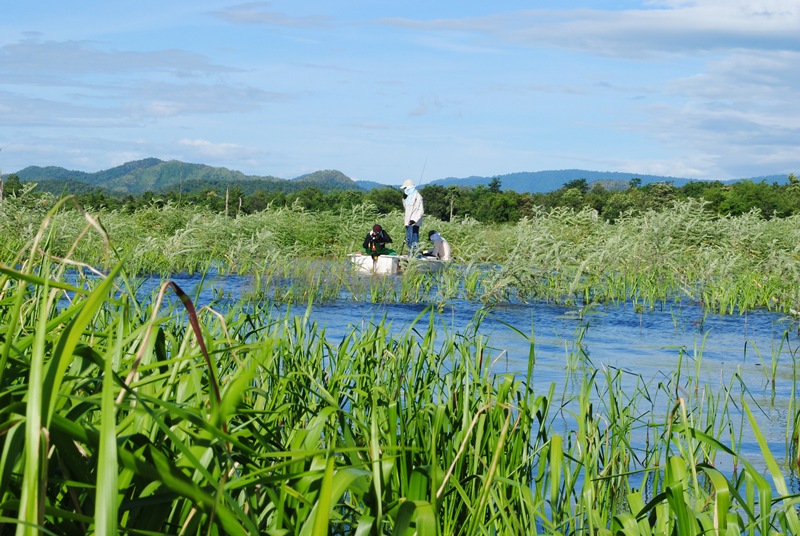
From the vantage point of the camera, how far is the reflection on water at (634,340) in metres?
7.45

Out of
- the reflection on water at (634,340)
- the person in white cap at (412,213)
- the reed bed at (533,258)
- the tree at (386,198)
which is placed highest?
the tree at (386,198)

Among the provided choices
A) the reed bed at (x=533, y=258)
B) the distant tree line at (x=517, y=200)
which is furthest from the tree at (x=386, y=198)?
the reed bed at (x=533, y=258)

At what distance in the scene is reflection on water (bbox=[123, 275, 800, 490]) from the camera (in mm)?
7453

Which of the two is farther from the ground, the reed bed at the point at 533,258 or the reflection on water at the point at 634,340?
the reed bed at the point at 533,258

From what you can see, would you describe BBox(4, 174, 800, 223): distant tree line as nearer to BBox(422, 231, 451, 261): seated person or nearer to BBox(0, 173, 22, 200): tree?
BBox(0, 173, 22, 200): tree

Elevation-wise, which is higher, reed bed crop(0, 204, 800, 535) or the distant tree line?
the distant tree line

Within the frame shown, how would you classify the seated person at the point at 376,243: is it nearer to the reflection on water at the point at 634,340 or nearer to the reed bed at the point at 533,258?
the reed bed at the point at 533,258

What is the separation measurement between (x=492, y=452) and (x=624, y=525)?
0.91m

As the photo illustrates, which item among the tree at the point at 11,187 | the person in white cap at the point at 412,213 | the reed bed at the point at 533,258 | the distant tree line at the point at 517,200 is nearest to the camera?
the reed bed at the point at 533,258

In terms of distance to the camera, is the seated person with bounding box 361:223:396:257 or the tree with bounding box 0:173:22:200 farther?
the tree with bounding box 0:173:22:200

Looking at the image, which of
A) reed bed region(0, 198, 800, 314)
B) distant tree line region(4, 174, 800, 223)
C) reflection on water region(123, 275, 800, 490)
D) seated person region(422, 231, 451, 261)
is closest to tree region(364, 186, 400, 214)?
distant tree line region(4, 174, 800, 223)

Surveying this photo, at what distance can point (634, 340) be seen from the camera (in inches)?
420

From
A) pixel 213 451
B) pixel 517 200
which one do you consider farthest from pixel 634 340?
pixel 517 200

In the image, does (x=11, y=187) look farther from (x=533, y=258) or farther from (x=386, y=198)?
(x=386, y=198)
